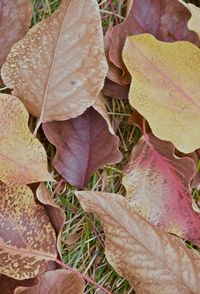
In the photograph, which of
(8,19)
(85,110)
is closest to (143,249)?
(85,110)

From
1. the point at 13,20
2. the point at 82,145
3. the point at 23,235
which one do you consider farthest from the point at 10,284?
the point at 13,20

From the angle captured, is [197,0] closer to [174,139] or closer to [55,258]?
[174,139]

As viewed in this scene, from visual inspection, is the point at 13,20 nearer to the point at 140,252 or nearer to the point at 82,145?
the point at 82,145

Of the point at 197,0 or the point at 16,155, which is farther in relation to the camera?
the point at 197,0

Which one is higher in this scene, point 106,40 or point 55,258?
point 106,40

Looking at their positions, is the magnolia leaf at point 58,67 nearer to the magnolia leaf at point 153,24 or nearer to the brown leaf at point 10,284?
the magnolia leaf at point 153,24

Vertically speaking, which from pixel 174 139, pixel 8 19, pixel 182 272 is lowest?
pixel 182 272

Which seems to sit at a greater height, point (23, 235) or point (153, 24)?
point (153, 24)
